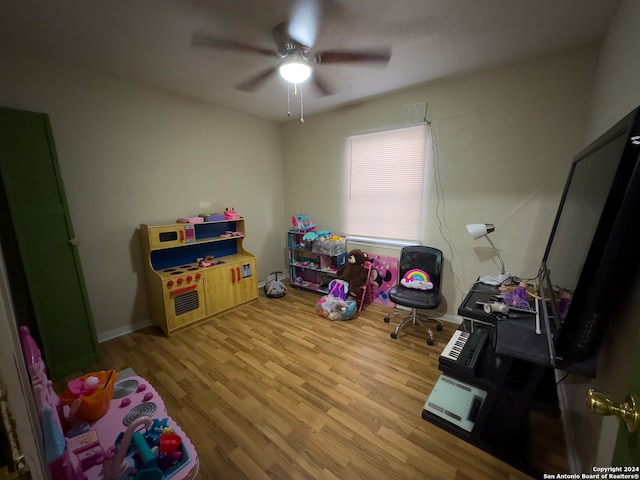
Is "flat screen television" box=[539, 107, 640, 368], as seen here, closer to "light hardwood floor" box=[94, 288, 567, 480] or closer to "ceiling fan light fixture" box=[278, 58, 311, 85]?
"light hardwood floor" box=[94, 288, 567, 480]

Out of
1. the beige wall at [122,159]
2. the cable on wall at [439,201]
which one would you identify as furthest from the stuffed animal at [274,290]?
the cable on wall at [439,201]

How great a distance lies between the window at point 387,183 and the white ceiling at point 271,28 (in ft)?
2.31

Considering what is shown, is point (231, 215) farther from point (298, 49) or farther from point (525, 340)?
point (525, 340)

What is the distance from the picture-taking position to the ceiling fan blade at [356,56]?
1.86 metres

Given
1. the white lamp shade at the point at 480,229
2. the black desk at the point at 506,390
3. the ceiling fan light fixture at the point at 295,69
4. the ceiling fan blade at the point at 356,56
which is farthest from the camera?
the white lamp shade at the point at 480,229

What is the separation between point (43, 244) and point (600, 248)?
125 inches

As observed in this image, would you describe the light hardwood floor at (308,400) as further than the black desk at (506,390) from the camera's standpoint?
Yes

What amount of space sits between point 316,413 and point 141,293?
7.54ft

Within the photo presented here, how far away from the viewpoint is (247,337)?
2568 mm

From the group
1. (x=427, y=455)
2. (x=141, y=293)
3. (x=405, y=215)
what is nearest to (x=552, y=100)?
(x=405, y=215)

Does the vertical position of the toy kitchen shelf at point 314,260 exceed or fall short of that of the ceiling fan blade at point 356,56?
it falls short

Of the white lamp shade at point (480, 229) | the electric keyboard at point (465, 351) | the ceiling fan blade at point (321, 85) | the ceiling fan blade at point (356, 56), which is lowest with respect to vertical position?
the electric keyboard at point (465, 351)

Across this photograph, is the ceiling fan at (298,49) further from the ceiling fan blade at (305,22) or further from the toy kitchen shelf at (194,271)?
the toy kitchen shelf at (194,271)

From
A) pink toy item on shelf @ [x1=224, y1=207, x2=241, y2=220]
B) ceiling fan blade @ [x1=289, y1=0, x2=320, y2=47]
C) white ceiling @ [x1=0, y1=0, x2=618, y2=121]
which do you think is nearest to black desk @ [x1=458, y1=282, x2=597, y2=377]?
white ceiling @ [x1=0, y1=0, x2=618, y2=121]
